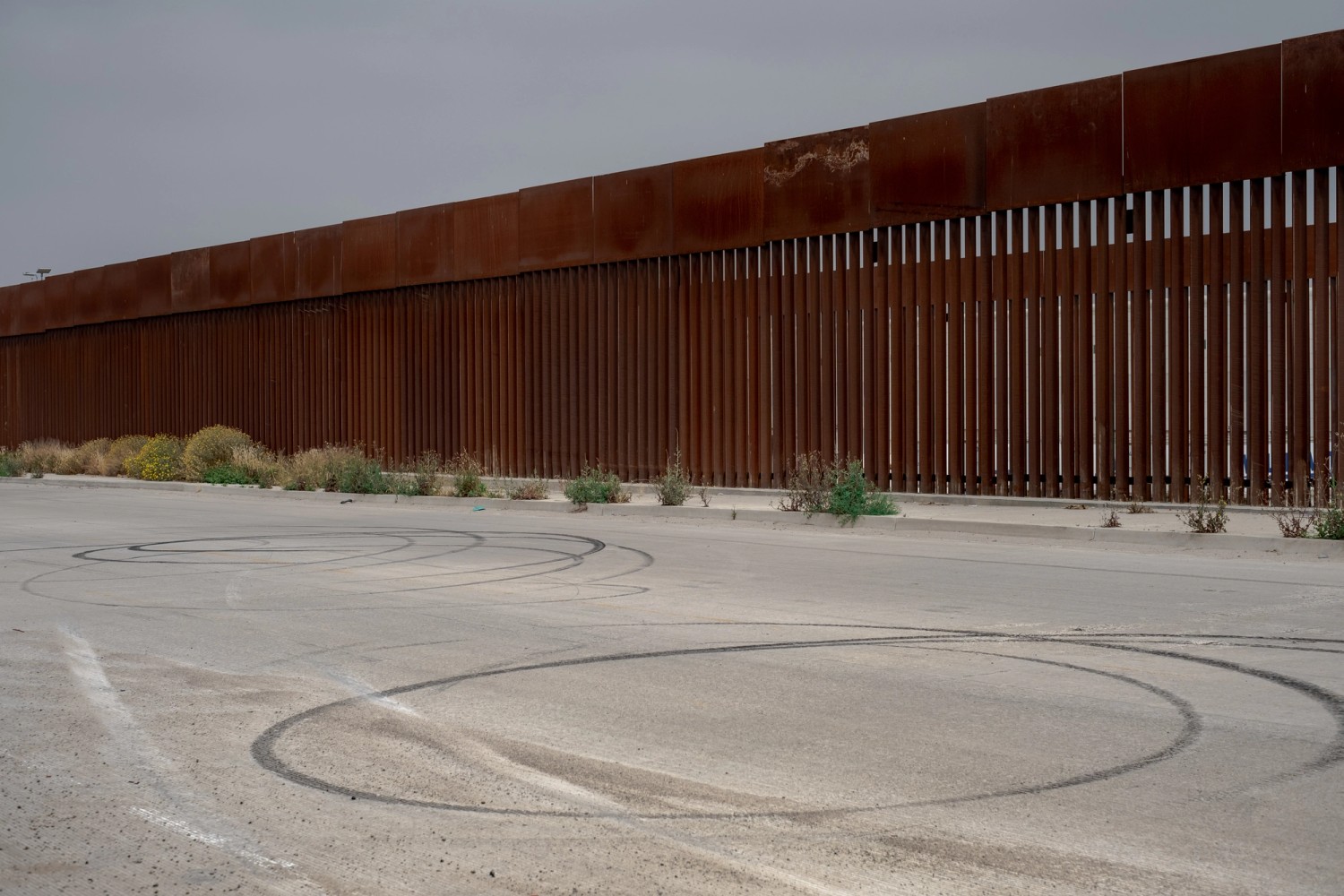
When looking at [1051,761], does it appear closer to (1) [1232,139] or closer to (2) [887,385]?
(1) [1232,139]

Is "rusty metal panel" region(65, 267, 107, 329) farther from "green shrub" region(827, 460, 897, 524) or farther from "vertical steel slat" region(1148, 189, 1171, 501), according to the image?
"vertical steel slat" region(1148, 189, 1171, 501)

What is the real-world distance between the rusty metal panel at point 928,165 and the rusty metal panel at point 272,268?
1910cm

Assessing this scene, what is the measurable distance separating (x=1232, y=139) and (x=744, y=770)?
651 inches

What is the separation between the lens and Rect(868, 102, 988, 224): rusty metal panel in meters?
21.8

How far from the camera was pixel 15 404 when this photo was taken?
48.2 metres

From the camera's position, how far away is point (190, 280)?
130ft

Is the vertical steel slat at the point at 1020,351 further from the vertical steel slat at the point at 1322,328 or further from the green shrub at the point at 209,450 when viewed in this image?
the green shrub at the point at 209,450

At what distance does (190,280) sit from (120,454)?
18.2 ft

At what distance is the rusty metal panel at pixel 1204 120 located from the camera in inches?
737

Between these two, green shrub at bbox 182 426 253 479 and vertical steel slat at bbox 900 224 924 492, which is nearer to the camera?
vertical steel slat at bbox 900 224 924 492

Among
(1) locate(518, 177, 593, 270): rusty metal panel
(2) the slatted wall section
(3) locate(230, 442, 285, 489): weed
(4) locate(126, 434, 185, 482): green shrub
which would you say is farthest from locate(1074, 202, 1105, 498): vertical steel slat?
(4) locate(126, 434, 185, 482): green shrub

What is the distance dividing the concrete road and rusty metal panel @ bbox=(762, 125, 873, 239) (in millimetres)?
12212

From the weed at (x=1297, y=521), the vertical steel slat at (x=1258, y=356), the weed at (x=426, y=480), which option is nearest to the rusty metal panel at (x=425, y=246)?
the weed at (x=426, y=480)

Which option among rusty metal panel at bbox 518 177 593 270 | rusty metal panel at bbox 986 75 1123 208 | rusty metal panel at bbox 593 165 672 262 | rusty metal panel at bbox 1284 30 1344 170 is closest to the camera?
rusty metal panel at bbox 1284 30 1344 170
